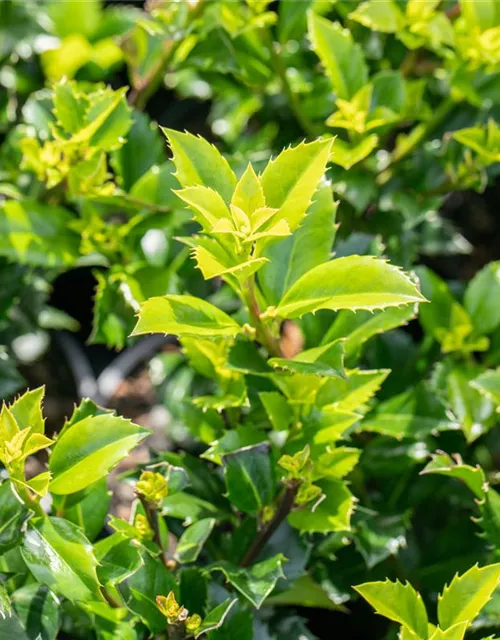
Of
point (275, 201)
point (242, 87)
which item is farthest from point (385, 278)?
point (242, 87)

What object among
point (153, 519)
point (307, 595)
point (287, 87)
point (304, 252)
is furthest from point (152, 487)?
point (287, 87)

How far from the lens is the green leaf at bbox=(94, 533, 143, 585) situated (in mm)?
675

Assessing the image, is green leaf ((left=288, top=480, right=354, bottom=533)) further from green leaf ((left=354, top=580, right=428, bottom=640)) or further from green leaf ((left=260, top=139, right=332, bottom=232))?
green leaf ((left=260, top=139, right=332, bottom=232))

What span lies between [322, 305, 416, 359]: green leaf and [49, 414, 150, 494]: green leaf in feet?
0.77

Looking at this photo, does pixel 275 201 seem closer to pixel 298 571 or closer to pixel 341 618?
pixel 298 571

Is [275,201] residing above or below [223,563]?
above

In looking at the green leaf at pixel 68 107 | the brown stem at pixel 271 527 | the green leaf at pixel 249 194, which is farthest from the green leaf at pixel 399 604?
the green leaf at pixel 68 107

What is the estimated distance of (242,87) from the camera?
1.16 m

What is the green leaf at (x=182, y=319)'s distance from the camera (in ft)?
2.09

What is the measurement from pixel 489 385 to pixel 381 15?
45 cm

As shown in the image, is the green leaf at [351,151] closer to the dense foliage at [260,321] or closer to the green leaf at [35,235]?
the dense foliage at [260,321]

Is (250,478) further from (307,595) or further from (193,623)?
(307,595)

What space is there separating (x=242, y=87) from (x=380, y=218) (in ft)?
0.95

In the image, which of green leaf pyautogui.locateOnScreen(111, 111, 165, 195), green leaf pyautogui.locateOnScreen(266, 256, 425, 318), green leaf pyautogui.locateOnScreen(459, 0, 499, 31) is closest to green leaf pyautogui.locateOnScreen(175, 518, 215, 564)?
green leaf pyautogui.locateOnScreen(266, 256, 425, 318)
